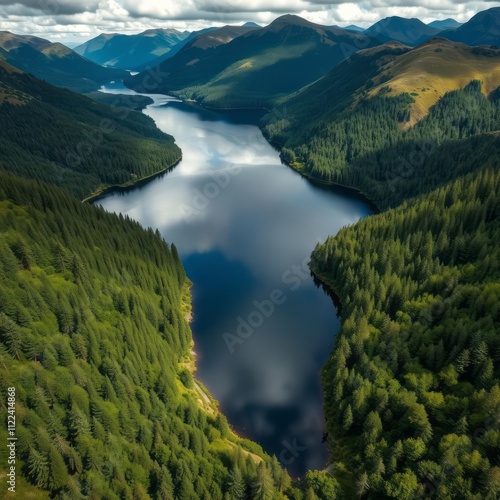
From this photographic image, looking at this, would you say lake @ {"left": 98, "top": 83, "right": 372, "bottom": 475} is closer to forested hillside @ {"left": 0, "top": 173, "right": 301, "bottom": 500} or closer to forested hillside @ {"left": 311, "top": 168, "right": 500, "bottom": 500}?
forested hillside @ {"left": 311, "top": 168, "right": 500, "bottom": 500}

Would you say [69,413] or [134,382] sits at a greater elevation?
[69,413]

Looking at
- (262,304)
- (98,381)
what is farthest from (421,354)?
(98,381)

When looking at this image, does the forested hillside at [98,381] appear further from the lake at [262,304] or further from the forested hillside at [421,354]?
the forested hillside at [421,354]

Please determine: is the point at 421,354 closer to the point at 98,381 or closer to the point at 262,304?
the point at 262,304

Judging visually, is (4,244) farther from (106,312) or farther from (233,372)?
(233,372)

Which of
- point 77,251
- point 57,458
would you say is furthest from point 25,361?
point 77,251

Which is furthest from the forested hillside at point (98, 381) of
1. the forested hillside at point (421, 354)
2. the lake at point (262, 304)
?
the forested hillside at point (421, 354)
